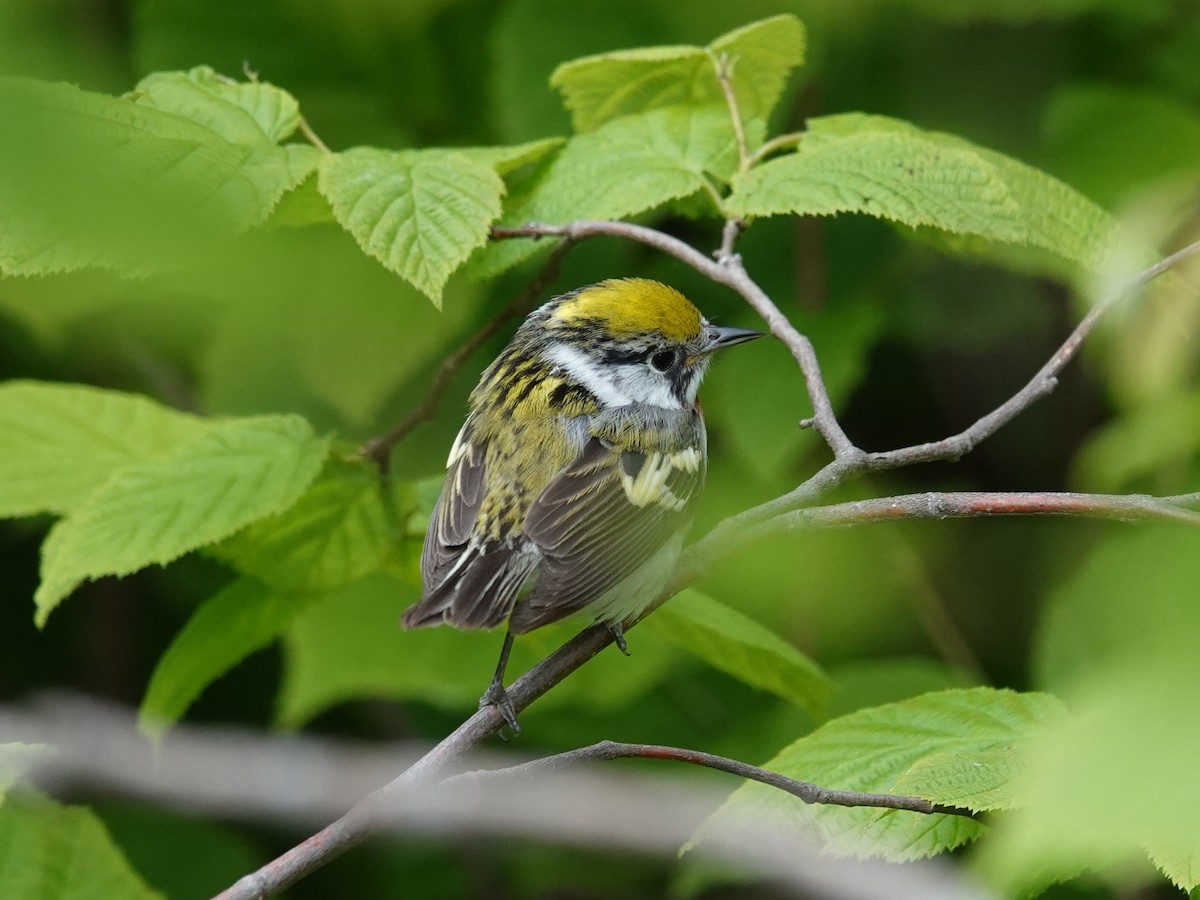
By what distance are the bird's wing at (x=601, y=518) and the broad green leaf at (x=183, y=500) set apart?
0.49m

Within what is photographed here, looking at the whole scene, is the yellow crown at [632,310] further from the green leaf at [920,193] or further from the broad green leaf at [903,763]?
the broad green leaf at [903,763]

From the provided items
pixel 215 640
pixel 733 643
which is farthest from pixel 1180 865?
pixel 215 640

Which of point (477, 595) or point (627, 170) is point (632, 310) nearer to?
point (627, 170)

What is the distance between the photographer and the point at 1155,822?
2.17 feet

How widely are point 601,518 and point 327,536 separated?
1.84ft

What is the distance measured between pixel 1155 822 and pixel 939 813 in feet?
3.85

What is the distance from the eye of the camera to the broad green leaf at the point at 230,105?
2.51m

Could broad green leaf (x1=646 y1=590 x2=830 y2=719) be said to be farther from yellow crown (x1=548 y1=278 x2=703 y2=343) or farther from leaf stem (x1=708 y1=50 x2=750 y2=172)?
leaf stem (x1=708 y1=50 x2=750 y2=172)

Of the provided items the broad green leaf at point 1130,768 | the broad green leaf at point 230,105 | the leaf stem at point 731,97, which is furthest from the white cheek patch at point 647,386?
the broad green leaf at point 1130,768

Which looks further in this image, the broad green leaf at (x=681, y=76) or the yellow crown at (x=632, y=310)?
the yellow crown at (x=632, y=310)

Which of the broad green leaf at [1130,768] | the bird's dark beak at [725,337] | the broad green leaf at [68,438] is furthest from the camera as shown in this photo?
the bird's dark beak at [725,337]

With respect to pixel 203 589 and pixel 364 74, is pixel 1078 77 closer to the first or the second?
pixel 364 74

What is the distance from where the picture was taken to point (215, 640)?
2707 millimetres

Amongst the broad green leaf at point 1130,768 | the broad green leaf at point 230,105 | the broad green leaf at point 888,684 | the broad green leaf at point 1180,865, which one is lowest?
the broad green leaf at point 888,684
